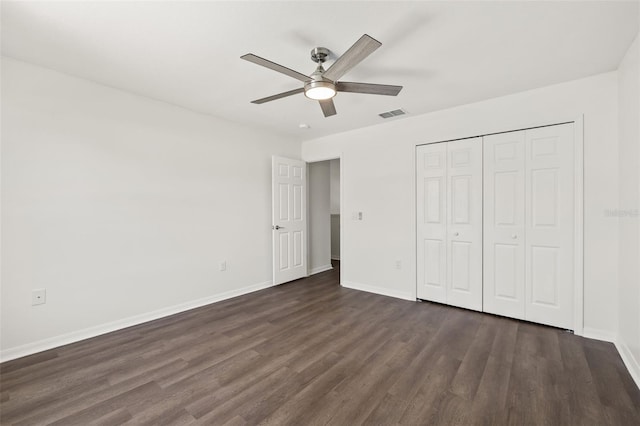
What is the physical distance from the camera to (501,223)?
3.23 metres

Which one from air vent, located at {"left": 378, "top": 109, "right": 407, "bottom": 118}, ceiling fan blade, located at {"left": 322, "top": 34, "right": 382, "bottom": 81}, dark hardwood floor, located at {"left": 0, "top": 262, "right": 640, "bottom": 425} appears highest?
air vent, located at {"left": 378, "top": 109, "right": 407, "bottom": 118}

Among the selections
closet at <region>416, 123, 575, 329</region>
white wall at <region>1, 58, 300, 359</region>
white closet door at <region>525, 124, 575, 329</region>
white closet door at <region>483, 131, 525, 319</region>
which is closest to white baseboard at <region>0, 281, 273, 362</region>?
white wall at <region>1, 58, 300, 359</region>

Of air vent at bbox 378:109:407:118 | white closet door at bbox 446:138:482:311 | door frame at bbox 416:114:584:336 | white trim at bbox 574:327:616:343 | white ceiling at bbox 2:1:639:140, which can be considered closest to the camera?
white ceiling at bbox 2:1:639:140

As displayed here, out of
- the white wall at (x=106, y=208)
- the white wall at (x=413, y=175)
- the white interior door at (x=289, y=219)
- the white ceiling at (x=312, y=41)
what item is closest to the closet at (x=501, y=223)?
the white wall at (x=413, y=175)

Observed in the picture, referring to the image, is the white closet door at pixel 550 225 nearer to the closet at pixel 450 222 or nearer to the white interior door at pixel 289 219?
the closet at pixel 450 222

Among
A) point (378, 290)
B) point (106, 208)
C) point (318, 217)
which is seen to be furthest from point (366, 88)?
point (318, 217)

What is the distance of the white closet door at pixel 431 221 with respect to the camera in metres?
3.65

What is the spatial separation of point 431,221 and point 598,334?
1.89 meters

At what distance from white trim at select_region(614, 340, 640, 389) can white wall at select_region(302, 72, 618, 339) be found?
25cm

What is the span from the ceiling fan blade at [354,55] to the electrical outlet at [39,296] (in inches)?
122

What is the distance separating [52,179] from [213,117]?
190cm

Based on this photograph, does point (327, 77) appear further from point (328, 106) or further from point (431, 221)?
point (431, 221)

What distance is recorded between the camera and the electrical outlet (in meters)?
2.48

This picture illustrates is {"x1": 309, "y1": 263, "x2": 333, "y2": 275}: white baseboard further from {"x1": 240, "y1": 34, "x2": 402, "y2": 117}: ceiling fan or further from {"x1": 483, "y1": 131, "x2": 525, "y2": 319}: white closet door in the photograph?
{"x1": 240, "y1": 34, "x2": 402, "y2": 117}: ceiling fan
